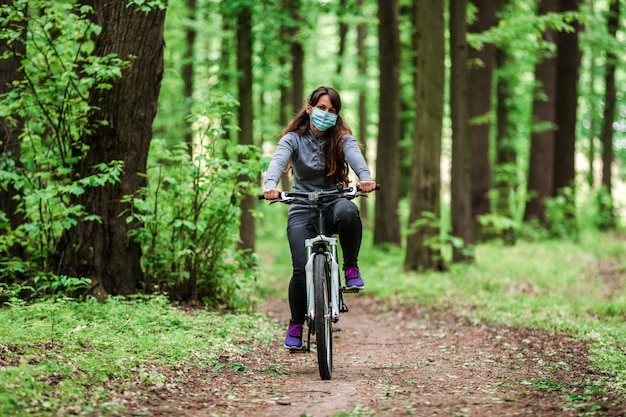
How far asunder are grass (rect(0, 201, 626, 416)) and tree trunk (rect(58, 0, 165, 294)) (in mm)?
580

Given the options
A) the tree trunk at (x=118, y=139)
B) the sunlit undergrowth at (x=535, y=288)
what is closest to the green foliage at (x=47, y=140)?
the tree trunk at (x=118, y=139)

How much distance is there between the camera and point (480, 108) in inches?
716

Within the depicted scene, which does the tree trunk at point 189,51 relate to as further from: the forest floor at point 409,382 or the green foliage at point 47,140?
the forest floor at point 409,382

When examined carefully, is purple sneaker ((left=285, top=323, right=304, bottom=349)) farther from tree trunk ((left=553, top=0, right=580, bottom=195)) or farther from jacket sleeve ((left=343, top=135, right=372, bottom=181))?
tree trunk ((left=553, top=0, right=580, bottom=195))

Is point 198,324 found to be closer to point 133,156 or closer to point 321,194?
point 133,156

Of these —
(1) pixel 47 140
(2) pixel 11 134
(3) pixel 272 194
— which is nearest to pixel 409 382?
(3) pixel 272 194

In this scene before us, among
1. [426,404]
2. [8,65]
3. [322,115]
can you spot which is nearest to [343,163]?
[322,115]

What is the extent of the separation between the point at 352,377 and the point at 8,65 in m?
6.00

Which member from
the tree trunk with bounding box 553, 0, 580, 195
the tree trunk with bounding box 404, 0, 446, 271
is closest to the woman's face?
the tree trunk with bounding box 404, 0, 446, 271

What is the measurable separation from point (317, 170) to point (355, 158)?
15.3 inches

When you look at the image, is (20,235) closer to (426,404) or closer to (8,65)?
(8,65)

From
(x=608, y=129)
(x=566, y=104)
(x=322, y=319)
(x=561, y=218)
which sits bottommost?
(x=322, y=319)

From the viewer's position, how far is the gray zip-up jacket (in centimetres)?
663

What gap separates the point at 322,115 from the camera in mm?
6691
